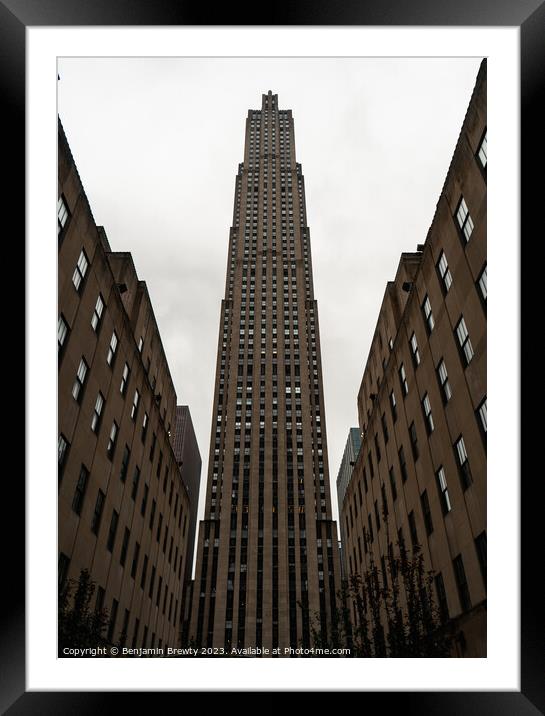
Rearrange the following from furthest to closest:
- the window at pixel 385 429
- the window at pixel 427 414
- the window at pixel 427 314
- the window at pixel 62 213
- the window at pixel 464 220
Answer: the window at pixel 385 429, the window at pixel 427 314, the window at pixel 427 414, the window at pixel 464 220, the window at pixel 62 213

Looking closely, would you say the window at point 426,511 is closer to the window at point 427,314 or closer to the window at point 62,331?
the window at point 427,314

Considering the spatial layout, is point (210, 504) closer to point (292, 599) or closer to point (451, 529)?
point (292, 599)

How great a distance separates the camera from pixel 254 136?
145 meters

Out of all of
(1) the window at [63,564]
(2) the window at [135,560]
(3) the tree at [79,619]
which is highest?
(2) the window at [135,560]

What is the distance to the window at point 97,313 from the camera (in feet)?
83.2

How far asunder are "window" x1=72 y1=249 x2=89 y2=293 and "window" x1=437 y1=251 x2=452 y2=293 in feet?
52.3

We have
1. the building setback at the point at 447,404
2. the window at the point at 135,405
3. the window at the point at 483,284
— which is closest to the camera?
the window at the point at 483,284

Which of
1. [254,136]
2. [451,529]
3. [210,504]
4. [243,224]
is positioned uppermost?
[254,136]

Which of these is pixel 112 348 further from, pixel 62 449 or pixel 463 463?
pixel 463 463

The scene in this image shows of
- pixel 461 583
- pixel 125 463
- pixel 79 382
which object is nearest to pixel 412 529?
pixel 461 583

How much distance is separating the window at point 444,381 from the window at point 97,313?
1628 centimetres

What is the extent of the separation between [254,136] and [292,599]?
11747 cm

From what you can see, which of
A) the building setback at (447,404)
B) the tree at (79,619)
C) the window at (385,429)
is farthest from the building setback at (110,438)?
the window at (385,429)
